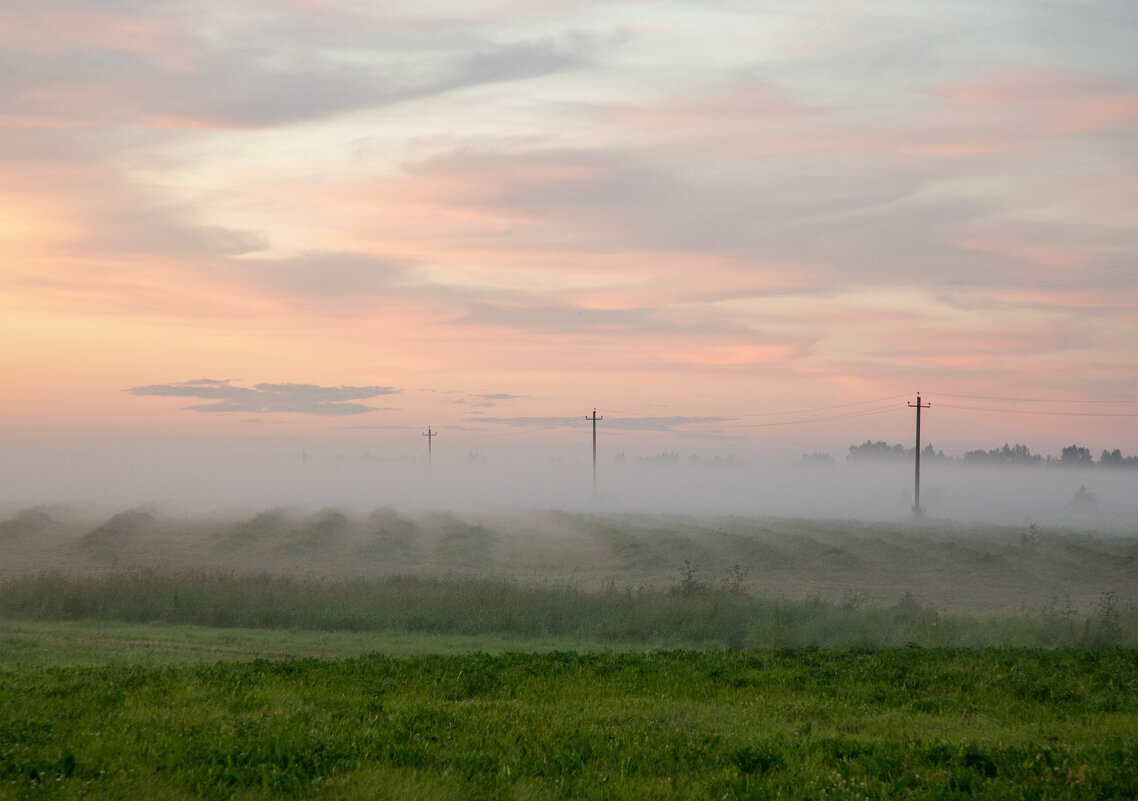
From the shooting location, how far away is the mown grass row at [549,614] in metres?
26.8

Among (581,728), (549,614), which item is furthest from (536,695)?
(549,614)

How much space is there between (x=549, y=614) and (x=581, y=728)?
17.5m

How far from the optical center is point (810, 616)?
2922 cm

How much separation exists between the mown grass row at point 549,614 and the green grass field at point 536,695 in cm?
11

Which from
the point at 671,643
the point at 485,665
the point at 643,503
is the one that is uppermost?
the point at 485,665

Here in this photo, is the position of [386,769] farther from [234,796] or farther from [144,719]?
[144,719]

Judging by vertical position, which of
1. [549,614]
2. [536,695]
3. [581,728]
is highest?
[581,728]

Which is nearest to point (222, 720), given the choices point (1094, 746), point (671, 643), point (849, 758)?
point (849, 758)

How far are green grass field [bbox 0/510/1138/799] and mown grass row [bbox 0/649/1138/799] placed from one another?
0.18 feet

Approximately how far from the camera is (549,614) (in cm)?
2983

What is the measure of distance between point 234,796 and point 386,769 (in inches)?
67.7

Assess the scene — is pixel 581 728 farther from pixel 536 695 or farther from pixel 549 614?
pixel 549 614

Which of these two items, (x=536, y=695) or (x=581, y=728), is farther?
(x=536, y=695)

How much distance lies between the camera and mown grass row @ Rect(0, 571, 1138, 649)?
2677cm
